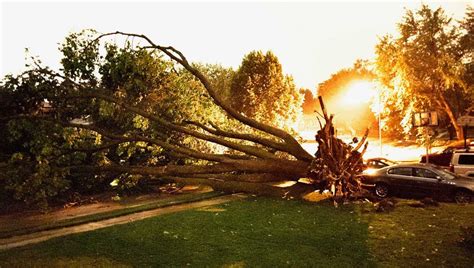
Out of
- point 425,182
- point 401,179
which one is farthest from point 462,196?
point 401,179

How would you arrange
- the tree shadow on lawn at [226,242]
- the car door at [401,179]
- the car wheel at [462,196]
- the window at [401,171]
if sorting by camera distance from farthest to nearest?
1. the window at [401,171]
2. the car door at [401,179]
3. the car wheel at [462,196]
4. the tree shadow on lawn at [226,242]

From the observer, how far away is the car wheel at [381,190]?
13.9m

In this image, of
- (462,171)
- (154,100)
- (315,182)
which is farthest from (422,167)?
(154,100)

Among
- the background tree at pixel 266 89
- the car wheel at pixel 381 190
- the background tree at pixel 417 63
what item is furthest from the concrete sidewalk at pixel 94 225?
the background tree at pixel 266 89

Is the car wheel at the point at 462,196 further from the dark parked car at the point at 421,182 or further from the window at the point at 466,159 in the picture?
the window at the point at 466,159

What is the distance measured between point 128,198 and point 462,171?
13.1 meters

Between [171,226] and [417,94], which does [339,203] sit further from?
[417,94]

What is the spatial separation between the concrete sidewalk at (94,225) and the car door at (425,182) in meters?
6.20

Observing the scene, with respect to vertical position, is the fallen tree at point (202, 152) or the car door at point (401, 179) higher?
the fallen tree at point (202, 152)

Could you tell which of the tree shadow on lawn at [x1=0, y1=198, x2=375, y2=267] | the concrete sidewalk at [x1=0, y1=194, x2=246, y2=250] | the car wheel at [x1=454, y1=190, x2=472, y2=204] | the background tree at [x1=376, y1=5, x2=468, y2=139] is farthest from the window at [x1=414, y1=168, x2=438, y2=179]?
the background tree at [x1=376, y1=5, x2=468, y2=139]

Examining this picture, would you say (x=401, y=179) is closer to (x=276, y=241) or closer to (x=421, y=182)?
(x=421, y=182)

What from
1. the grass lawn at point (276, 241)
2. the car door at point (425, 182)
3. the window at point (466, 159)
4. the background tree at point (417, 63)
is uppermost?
the background tree at point (417, 63)

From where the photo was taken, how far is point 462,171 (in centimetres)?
1488

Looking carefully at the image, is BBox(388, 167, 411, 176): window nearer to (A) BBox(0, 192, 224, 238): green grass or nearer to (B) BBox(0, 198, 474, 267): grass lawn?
(B) BBox(0, 198, 474, 267): grass lawn
